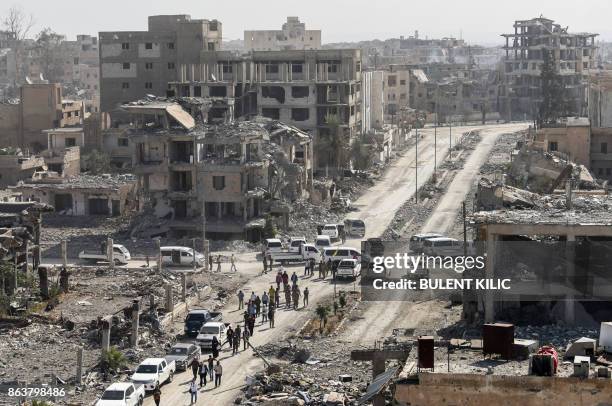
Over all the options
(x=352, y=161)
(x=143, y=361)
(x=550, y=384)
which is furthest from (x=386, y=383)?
(x=352, y=161)

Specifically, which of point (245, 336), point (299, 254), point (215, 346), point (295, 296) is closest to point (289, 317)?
point (295, 296)

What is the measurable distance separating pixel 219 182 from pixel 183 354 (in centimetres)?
2032

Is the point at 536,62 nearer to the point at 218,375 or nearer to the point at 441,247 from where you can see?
the point at 441,247

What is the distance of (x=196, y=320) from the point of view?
37.1 metres

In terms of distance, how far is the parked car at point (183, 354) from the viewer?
3347cm

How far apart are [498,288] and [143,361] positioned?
862 cm

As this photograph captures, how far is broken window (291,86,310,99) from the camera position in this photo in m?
72.8

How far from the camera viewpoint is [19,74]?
127562mm

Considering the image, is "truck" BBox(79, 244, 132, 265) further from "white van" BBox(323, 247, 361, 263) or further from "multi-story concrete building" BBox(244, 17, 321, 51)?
"multi-story concrete building" BBox(244, 17, 321, 51)

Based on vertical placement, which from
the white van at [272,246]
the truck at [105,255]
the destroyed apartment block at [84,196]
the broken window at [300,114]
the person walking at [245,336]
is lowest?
the person walking at [245,336]

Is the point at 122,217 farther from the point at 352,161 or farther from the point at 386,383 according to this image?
the point at 386,383

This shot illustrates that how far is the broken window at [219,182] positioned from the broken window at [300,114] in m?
19.6

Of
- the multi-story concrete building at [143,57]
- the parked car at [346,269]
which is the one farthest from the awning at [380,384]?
the multi-story concrete building at [143,57]

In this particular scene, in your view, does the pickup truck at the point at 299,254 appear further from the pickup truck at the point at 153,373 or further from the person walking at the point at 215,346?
the pickup truck at the point at 153,373
